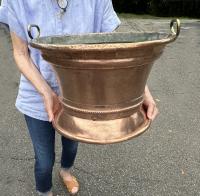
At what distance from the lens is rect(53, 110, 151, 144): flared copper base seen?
1749 mm

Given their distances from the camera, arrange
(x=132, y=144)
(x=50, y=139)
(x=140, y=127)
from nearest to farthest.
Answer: (x=140, y=127), (x=50, y=139), (x=132, y=144)

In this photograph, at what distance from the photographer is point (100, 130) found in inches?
68.9

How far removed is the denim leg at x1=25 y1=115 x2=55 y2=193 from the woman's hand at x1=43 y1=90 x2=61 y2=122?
13.9 inches

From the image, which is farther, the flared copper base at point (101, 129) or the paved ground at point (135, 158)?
the paved ground at point (135, 158)

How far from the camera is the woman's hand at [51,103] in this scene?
198 centimetres

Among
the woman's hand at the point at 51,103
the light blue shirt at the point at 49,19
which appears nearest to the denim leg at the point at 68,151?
Result: the light blue shirt at the point at 49,19

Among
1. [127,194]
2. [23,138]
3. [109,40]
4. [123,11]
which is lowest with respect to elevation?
[123,11]

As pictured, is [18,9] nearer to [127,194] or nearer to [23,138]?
[127,194]

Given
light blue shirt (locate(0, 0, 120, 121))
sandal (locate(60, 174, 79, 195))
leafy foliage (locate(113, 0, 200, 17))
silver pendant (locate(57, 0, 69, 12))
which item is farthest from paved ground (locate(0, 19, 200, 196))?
leafy foliage (locate(113, 0, 200, 17))

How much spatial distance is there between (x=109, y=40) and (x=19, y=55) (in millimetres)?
463

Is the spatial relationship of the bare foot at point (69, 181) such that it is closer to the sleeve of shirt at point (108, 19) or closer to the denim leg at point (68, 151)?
the denim leg at point (68, 151)

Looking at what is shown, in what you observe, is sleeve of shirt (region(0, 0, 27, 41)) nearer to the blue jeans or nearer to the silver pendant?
the silver pendant

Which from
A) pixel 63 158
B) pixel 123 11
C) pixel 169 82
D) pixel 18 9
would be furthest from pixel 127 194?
pixel 123 11

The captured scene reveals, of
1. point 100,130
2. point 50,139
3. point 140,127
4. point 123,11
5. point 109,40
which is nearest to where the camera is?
point 100,130
